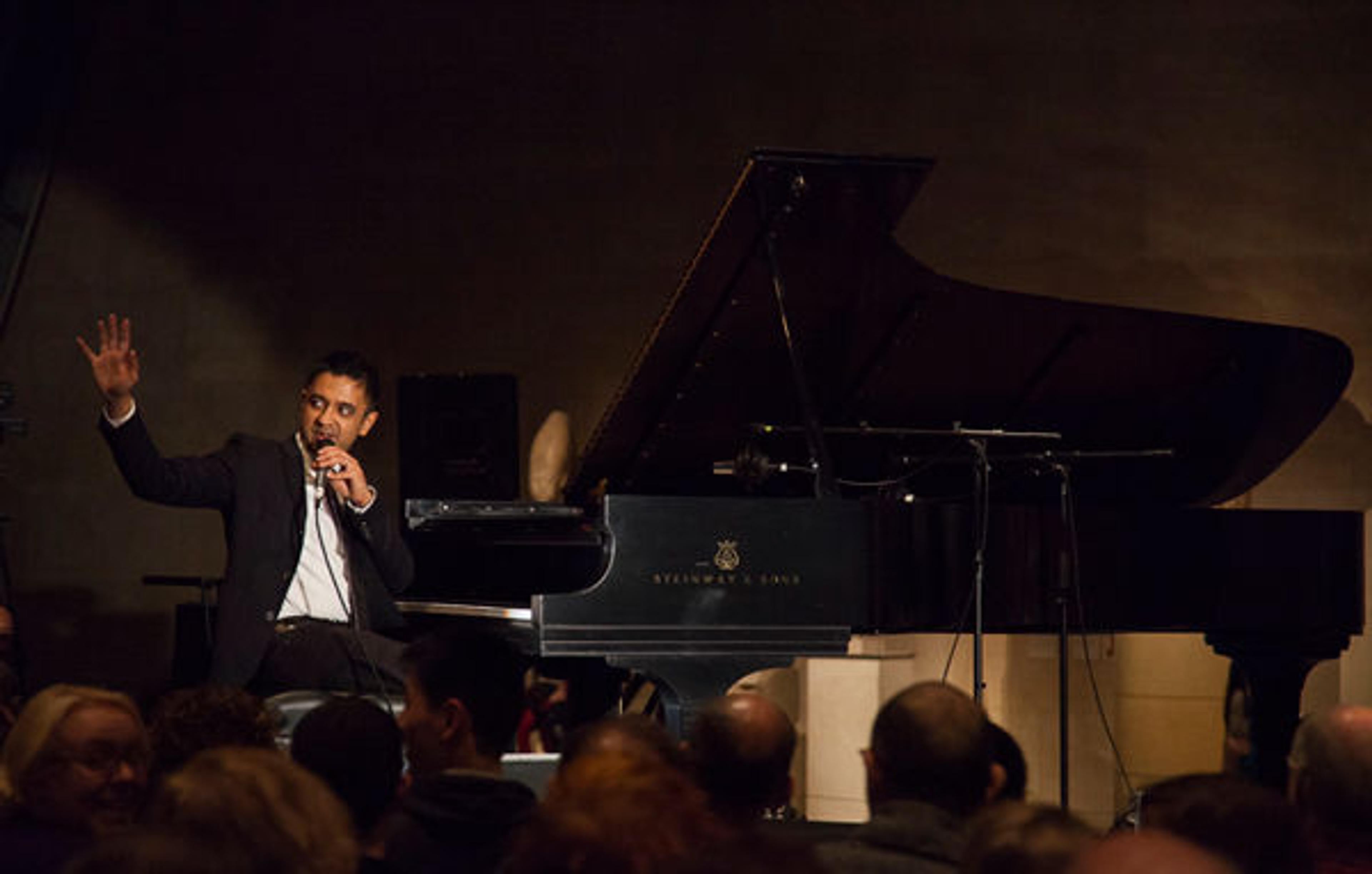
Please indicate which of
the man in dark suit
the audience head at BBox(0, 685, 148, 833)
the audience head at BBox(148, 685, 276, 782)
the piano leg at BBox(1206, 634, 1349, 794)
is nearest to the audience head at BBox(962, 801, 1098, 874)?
the audience head at BBox(0, 685, 148, 833)

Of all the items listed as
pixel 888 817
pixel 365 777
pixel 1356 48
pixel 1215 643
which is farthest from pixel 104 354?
pixel 1356 48

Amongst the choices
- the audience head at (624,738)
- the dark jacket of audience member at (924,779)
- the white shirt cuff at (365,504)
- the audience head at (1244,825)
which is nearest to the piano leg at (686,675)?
the white shirt cuff at (365,504)

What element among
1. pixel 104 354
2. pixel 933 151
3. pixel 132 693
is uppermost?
pixel 933 151

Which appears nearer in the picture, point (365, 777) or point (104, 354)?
point (365, 777)

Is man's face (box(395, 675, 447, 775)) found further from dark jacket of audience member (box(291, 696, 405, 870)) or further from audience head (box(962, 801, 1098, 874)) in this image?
audience head (box(962, 801, 1098, 874))

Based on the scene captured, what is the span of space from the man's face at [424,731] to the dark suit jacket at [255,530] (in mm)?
2077

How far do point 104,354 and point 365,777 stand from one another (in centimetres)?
285

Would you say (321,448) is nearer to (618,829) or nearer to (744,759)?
(744,759)

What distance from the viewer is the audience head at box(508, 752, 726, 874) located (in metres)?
1.80

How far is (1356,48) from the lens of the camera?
8742mm

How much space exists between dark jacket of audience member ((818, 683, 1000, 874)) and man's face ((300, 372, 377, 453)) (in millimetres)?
2942

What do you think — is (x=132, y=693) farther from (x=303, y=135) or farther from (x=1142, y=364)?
(x=1142, y=364)

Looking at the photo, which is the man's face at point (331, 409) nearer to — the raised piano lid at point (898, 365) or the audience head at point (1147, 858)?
the raised piano lid at point (898, 365)

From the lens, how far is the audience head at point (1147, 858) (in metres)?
1.47
